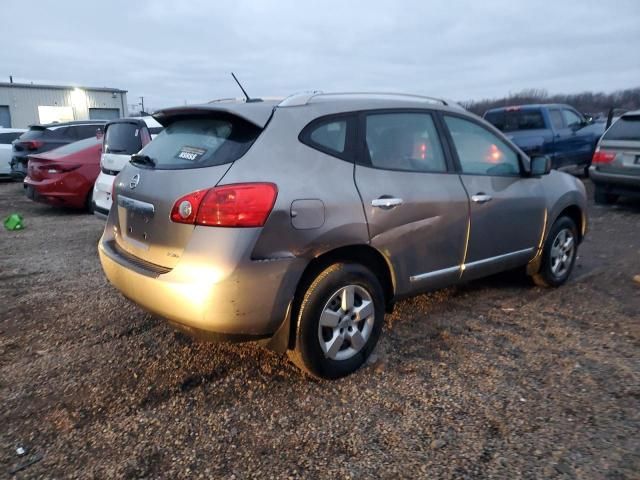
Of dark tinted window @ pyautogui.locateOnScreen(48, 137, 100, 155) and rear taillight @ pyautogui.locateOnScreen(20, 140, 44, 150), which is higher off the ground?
dark tinted window @ pyautogui.locateOnScreen(48, 137, 100, 155)

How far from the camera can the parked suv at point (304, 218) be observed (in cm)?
252

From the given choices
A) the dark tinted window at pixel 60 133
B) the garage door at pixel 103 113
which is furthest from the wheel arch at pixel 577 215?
the garage door at pixel 103 113

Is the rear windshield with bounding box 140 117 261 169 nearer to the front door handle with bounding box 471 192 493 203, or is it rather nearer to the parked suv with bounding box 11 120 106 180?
the front door handle with bounding box 471 192 493 203

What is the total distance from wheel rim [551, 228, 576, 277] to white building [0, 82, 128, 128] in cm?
3158

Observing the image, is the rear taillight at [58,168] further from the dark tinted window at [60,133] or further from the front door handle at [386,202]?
the front door handle at [386,202]

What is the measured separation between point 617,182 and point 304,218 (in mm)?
A: 7444

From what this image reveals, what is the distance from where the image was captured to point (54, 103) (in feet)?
99.3

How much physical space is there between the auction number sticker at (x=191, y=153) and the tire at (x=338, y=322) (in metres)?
0.96

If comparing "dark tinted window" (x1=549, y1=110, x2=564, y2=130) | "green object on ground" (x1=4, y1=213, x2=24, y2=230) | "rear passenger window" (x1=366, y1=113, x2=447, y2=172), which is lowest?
"green object on ground" (x1=4, y1=213, x2=24, y2=230)

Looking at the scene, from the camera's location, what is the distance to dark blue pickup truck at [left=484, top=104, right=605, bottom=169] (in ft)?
34.5

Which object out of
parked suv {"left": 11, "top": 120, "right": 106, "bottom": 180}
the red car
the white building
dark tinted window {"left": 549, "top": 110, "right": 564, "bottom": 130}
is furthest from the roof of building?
dark tinted window {"left": 549, "top": 110, "right": 564, "bottom": 130}

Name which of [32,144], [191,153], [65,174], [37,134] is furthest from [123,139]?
[37,134]

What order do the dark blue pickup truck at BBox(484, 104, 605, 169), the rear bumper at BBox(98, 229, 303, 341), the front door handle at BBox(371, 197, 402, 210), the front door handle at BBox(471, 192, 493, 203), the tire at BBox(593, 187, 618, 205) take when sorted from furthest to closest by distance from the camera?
the dark blue pickup truck at BBox(484, 104, 605, 169)
the tire at BBox(593, 187, 618, 205)
the front door handle at BBox(471, 192, 493, 203)
the front door handle at BBox(371, 197, 402, 210)
the rear bumper at BBox(98, 229, 303, 341)

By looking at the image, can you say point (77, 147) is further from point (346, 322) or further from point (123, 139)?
point (346, 322)
